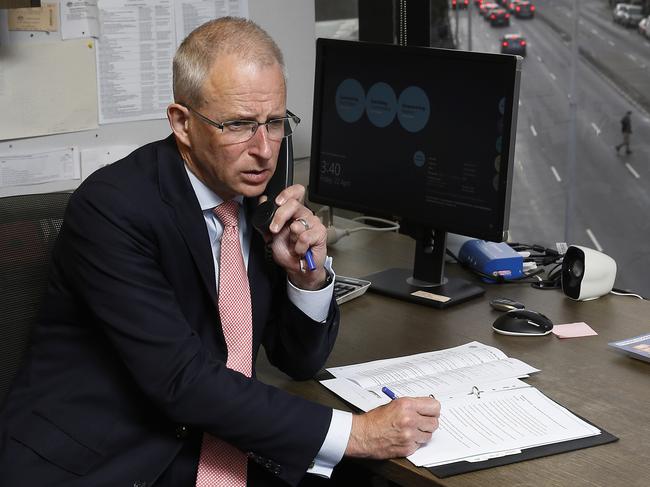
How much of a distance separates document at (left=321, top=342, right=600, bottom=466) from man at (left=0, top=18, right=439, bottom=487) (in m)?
0.06

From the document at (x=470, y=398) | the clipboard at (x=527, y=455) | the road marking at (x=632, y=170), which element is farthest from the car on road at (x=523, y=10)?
the clipboard at (x=527, y=455)

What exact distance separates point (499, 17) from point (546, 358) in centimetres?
380

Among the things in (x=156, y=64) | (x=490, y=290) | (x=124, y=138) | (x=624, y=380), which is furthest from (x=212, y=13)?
(x=624, y=380)

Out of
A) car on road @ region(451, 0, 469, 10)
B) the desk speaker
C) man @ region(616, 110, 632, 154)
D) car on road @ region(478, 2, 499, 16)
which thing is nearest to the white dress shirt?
the desk speaker

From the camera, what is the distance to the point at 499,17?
5199 millimetres

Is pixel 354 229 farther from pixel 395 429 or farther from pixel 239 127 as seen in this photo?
pixel 395 429

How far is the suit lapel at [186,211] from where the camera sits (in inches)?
61.0

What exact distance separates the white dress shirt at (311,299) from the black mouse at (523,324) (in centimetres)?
39

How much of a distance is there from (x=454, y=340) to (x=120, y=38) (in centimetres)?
129

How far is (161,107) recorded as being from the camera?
8.61 feet

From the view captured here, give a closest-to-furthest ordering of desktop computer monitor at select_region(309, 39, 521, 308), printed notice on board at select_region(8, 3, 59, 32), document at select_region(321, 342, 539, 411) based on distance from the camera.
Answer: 1. document at select_region(321, 342, 539, 411)
2. desktop computer monitor at select_region(309, 39, 521, 308)
3. printed notice on board at select_region(8, 3, 59, 32)

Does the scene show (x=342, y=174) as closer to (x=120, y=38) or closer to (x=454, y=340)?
(x=454, y=340)

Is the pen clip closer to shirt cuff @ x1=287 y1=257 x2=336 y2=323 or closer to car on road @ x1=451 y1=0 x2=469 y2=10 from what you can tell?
shirt cuff @ x1=287 y1=257 x2=336 y2=323

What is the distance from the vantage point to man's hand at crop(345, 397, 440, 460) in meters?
1.41
